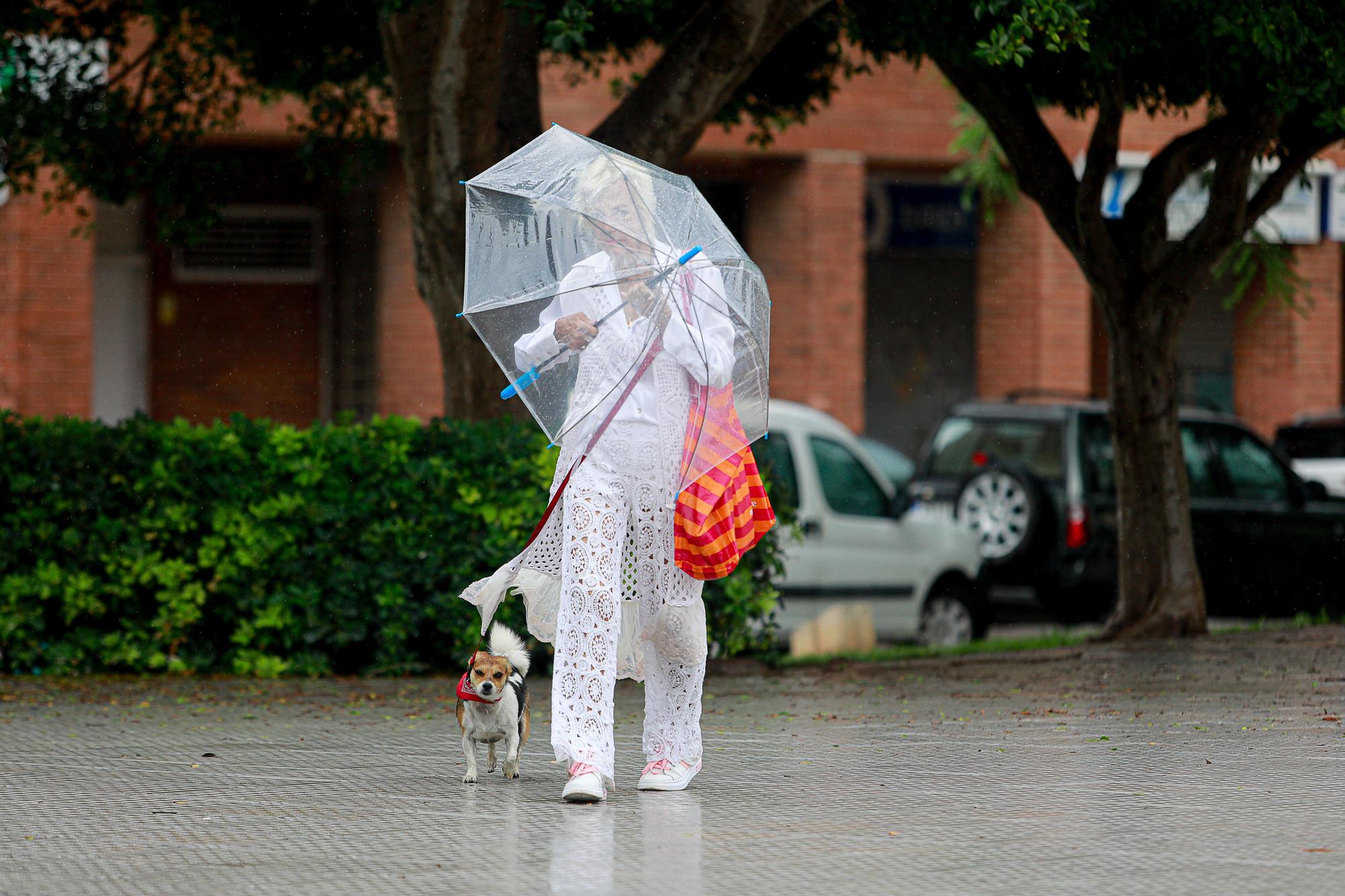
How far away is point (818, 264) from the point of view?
21.6 meters

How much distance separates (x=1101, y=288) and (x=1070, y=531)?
3.33 metres

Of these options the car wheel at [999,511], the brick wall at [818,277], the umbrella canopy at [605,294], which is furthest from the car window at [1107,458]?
the umbrella canopy at [605,294]

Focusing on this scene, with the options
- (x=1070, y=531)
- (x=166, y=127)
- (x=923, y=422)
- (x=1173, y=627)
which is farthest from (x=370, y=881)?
(x=923, y=422)

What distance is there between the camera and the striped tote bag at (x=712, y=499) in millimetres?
5926

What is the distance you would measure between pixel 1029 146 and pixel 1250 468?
4744 mm

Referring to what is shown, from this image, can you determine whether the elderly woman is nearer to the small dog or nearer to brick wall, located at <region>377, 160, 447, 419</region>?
the small dog

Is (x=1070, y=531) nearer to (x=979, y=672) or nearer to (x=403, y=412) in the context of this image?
(x=979, y=672)

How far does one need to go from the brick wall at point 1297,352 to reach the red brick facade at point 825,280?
20 millimetres

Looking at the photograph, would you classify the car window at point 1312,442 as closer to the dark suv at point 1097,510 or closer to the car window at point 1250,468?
the dark suv at point 1097,510

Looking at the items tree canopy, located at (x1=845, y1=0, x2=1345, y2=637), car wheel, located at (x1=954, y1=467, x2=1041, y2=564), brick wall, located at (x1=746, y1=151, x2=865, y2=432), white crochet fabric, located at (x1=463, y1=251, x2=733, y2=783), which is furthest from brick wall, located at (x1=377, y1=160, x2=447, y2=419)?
white crochet fabric, located at (x1=463, y1=251, x2=733, y2=783)

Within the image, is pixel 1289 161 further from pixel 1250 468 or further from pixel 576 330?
pixel 576 330

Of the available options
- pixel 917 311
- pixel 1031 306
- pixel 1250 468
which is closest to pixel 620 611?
pixel 1250 468

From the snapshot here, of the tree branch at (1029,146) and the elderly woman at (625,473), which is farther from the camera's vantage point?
the tree branch at (1029,146)

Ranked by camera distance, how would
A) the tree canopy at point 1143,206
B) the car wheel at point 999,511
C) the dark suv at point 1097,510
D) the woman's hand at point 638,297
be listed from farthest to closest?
1. the dark suv at point 1097,510
2. the car wheel at point 999,511
3. the tree canopy at point 1143,206
4. the woman's hand at point 638,297
